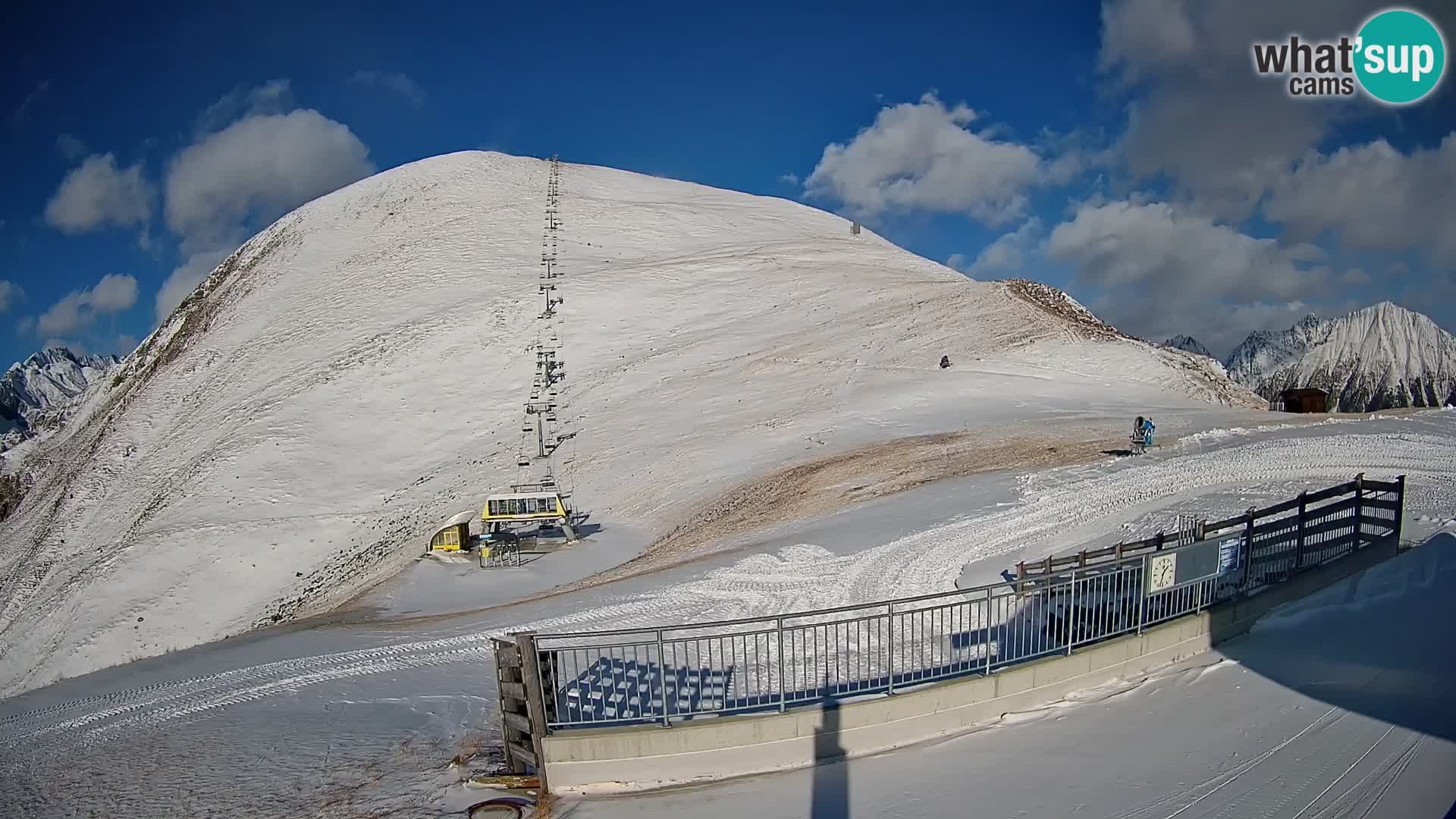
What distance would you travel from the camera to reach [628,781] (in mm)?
8766

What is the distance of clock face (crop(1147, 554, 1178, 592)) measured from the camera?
1026 centimetres

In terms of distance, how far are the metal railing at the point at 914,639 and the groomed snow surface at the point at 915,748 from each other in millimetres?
728

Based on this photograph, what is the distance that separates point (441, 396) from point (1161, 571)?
38.2 meters

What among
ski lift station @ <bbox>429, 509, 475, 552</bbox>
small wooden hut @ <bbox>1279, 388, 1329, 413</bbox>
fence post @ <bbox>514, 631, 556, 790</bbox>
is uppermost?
small wooden hut @ <bbox>1279, 388, 1329, 413</bbox>

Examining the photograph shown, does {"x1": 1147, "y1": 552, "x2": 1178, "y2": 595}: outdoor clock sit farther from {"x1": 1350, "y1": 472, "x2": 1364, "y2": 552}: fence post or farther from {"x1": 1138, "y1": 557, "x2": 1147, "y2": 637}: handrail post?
{"x1": 1350, "y1": 472, "x2": 1364, "y2": 552}: fence post

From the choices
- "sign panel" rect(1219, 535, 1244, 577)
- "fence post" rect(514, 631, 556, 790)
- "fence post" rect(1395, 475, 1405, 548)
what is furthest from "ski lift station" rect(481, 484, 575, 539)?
"fence post" rect(1395, 475, 1405, 548)

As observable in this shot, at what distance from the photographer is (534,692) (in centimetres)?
885

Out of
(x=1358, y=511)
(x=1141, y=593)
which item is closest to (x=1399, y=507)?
(x=1358, y=511)

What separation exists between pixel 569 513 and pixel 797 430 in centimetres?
978

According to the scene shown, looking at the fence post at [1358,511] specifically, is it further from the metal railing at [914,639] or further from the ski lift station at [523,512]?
the ski lift station at [523,512]

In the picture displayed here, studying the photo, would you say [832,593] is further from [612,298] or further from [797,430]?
[612,298]

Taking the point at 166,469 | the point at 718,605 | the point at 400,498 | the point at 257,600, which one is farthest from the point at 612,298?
the point at 718,605

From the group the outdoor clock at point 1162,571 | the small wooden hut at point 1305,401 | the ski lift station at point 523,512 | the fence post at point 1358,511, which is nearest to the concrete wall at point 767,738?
the outdoor clock at point 1162,571

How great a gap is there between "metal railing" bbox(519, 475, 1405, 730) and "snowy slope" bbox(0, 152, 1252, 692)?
1590cm
